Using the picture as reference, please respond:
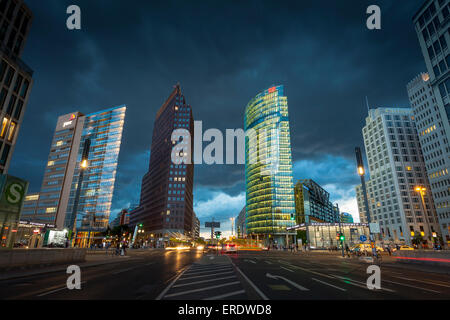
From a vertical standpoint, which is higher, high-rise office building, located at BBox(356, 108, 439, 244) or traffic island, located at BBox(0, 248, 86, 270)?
high-rise office building, located at BBox(356, 108, 439, 244)

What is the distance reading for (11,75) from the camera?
3788cm

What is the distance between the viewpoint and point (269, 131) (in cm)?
14988

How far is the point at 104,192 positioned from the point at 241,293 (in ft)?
442

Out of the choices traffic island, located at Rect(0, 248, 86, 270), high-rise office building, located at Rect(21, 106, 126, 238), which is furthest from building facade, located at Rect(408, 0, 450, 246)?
high-rise office building, located at Rect(21, 106, 126, 238)

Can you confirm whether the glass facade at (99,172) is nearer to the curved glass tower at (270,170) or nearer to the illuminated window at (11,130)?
the illuminated window at (11,130)

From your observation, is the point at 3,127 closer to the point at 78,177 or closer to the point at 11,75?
the point at 11,75

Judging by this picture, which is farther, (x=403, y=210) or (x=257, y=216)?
(x=257, y=216)

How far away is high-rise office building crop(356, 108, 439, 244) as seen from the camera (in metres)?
115

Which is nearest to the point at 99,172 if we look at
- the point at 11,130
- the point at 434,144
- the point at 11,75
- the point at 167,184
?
the point at 167,184

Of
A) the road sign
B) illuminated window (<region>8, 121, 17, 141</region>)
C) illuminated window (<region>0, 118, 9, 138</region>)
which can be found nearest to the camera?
the road sign

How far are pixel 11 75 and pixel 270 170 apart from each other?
4937 inches

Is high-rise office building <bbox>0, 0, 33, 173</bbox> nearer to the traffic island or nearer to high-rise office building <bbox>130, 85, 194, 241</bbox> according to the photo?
the traffic island
